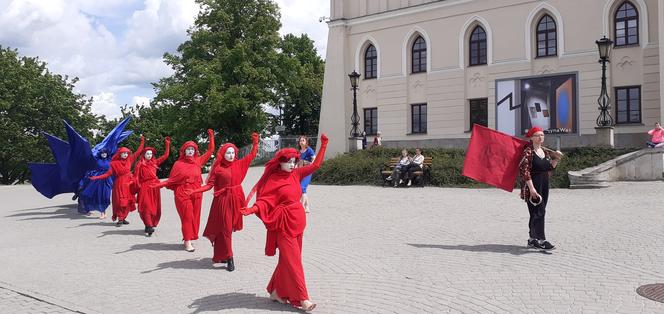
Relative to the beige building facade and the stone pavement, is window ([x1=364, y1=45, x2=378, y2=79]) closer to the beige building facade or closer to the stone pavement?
the beige building facade

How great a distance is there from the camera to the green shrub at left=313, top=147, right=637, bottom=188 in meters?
20.9

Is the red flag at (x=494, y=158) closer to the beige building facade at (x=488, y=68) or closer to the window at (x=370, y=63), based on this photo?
the beige building facade at (x=488, y=68)

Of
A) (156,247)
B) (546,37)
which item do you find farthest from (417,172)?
(156,247)

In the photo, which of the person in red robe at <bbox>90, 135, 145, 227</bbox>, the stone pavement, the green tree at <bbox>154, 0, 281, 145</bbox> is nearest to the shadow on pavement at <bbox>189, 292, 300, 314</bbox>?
the stone pavement

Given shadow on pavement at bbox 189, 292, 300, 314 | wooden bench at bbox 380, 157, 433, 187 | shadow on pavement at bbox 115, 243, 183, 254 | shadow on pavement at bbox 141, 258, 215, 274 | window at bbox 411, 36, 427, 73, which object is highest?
window at bbox 411, 36, 427, 73

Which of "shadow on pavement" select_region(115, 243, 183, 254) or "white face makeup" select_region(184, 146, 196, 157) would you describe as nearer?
"white face makeup" select_region(184, 146, 196, 157)

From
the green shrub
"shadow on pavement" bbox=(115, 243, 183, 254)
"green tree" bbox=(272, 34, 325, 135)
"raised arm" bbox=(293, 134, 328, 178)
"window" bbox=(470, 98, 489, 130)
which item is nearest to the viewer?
"raised arm" bbox=(293, 134, 328, 178)

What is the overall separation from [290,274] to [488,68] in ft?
92.4

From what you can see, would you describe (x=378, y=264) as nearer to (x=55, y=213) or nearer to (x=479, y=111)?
(x=55, y=213)

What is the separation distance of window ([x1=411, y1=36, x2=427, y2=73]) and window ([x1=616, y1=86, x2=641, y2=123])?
35.1 ft

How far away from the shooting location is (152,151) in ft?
41.8

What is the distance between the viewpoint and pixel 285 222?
6457mm

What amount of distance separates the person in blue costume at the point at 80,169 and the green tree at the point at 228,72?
81.8ft

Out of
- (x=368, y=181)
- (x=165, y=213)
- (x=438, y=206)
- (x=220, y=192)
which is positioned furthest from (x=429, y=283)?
(x=368, y=181)
